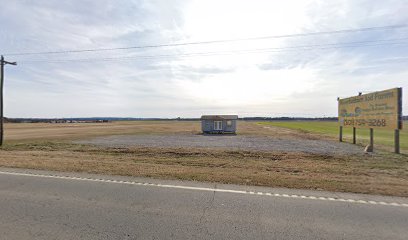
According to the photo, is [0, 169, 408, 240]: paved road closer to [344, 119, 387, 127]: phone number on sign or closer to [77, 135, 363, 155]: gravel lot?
[77, 135, 363, 155]: gravel lot

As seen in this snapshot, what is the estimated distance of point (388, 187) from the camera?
673cm

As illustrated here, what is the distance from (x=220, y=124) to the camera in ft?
119

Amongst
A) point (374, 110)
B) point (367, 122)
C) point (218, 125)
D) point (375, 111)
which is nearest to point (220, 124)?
point (218, 125)

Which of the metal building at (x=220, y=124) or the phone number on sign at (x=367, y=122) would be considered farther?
the metal building at (x=220, y=124)

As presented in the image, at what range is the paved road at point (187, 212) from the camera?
3955mm

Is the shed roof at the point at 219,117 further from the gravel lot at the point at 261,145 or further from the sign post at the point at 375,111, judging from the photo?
the sign post at the point at 375,111

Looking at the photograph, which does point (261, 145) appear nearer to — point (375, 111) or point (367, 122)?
point (367, 122)

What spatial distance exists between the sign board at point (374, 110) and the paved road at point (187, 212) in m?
11.5

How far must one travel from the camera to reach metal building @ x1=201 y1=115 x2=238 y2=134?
36.2 meters

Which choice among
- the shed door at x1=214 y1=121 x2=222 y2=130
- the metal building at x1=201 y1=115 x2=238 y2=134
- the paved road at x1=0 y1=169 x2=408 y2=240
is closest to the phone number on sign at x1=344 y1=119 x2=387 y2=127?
the paved road at x1=0 y1=169 x2=408 y2=240

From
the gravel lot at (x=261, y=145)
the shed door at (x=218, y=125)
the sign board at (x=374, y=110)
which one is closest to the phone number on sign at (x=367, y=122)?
the sign board at (x=374, y=110)

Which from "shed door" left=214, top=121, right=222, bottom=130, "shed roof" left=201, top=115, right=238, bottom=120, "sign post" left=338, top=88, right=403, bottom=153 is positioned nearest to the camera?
"sign post" left=338, top=88, right=403, bottom=153

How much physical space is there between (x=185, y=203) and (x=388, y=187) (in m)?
5.25

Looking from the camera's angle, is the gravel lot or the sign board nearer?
the sign board
